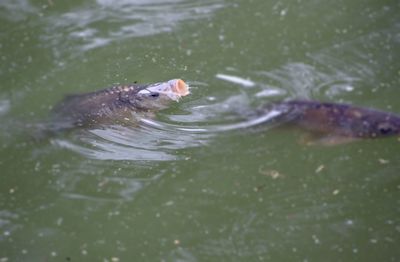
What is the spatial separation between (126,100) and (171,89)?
0.19 meters

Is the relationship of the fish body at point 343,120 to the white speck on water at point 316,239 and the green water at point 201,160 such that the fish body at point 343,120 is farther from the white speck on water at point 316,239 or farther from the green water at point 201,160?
the white speck on water at point 316,239

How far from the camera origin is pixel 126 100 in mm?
1902

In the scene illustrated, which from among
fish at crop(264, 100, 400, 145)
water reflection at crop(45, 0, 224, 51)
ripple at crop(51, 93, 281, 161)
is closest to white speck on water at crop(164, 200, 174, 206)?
ripple at crop(51, 93, 281, 161)

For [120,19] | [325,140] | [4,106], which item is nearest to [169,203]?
[325,140]

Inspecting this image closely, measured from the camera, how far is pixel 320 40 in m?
2.91

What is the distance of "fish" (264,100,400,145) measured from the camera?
7.97 ft

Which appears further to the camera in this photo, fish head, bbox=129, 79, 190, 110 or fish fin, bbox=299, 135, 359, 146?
fish fin, bbox=299, 135, 359, 146

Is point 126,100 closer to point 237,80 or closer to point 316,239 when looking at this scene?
point 237,80

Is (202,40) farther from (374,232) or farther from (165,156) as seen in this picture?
(374,232)

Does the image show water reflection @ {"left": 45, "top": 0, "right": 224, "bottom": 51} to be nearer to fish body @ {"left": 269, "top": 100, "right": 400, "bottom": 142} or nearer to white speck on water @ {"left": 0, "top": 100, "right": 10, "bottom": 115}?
white speck on water @ {"left": 0, "top": 100, "right": 10, "bottom": 115}

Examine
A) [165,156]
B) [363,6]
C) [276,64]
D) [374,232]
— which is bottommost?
[374,232]

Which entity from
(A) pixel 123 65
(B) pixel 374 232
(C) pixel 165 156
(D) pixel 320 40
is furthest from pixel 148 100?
(D) pixel 320 40

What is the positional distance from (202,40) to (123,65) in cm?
98

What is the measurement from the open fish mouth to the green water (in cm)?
6
